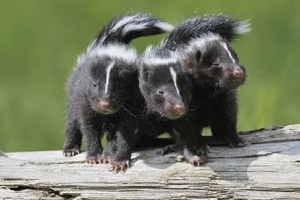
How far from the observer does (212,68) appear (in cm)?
747

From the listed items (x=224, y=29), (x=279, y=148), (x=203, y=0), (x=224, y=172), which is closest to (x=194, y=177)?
(x=224, y=172)

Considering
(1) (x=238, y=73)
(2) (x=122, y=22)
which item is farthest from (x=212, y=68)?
(2) (x=122, y=22)

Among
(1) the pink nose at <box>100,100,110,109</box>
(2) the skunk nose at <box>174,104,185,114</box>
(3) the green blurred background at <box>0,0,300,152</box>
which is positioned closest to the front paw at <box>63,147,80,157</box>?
(1) the pink nose at <box>100,100,110,109</box>

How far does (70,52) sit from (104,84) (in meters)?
5.68

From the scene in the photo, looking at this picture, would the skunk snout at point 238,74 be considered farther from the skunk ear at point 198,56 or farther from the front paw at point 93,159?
the front paw at point 93,159

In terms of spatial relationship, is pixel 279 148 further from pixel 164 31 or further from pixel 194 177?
pixel 164 31

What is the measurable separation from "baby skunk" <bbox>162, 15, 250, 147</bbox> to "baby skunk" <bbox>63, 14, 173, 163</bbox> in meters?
0.28

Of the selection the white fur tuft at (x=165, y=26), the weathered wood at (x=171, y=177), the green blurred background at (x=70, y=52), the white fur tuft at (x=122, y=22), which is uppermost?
the green blurred background at (x=70, y=52)

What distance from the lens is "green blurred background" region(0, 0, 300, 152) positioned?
12.0 m

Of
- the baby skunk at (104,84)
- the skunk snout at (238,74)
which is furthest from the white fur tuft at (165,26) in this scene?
the skunk snout at (238,74)

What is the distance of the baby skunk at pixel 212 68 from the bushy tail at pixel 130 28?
11.7 inches

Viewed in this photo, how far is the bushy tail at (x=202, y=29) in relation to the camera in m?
7.75

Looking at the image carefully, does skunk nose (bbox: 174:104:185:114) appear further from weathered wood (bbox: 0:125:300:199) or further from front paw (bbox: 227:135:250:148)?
front paw (bbox: 227:135:250:148)

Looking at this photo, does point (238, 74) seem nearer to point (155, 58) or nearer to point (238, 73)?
point (238, 73)
